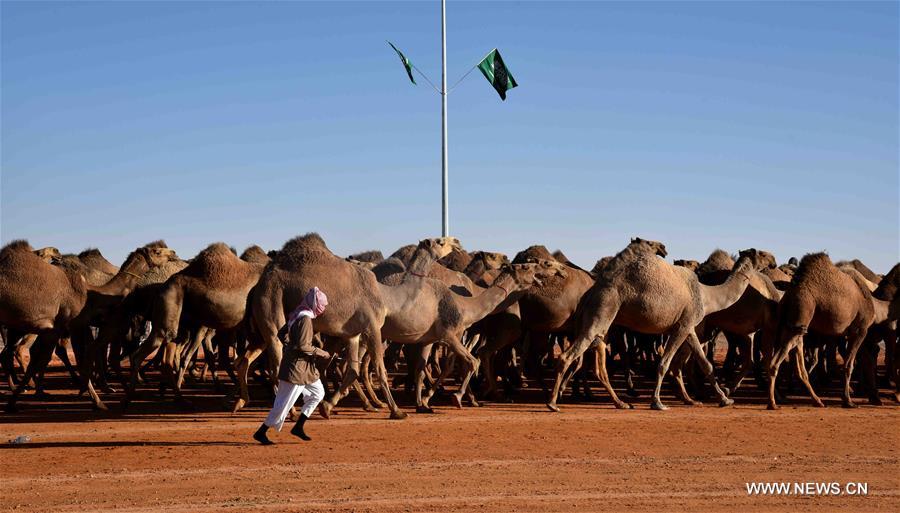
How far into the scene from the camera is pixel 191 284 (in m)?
18.0

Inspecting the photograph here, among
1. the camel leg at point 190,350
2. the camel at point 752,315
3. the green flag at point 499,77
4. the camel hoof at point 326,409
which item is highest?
the green flag at point 499,77

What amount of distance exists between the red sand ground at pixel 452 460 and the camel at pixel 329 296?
3.68 feet

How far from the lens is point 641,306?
1803cm

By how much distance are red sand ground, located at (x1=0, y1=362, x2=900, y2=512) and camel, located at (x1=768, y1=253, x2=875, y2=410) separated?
1.13 meters

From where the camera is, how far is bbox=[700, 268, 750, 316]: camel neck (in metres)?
19.1

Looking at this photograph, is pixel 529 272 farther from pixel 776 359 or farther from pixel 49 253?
pixel 49 253

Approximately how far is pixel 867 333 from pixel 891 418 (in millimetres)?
3082

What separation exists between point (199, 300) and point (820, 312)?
10.2 meters

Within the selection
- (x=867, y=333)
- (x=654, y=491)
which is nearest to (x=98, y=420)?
(x=654, y=491)

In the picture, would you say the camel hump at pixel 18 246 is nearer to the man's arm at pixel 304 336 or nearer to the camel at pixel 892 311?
the man's arm at pixel 304 336

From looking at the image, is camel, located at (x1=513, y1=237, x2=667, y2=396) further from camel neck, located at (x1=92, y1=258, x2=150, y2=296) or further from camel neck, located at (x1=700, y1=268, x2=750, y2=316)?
camel neck, located at (x1=92, y1=258, x2=150, y2=296)

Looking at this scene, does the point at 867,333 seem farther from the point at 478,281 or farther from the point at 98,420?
the point at 98,420

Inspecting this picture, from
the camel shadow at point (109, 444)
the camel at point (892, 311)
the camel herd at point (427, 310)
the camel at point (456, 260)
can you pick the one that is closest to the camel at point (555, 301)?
the camel herd at point (427, 310)

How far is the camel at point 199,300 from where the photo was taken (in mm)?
17658
